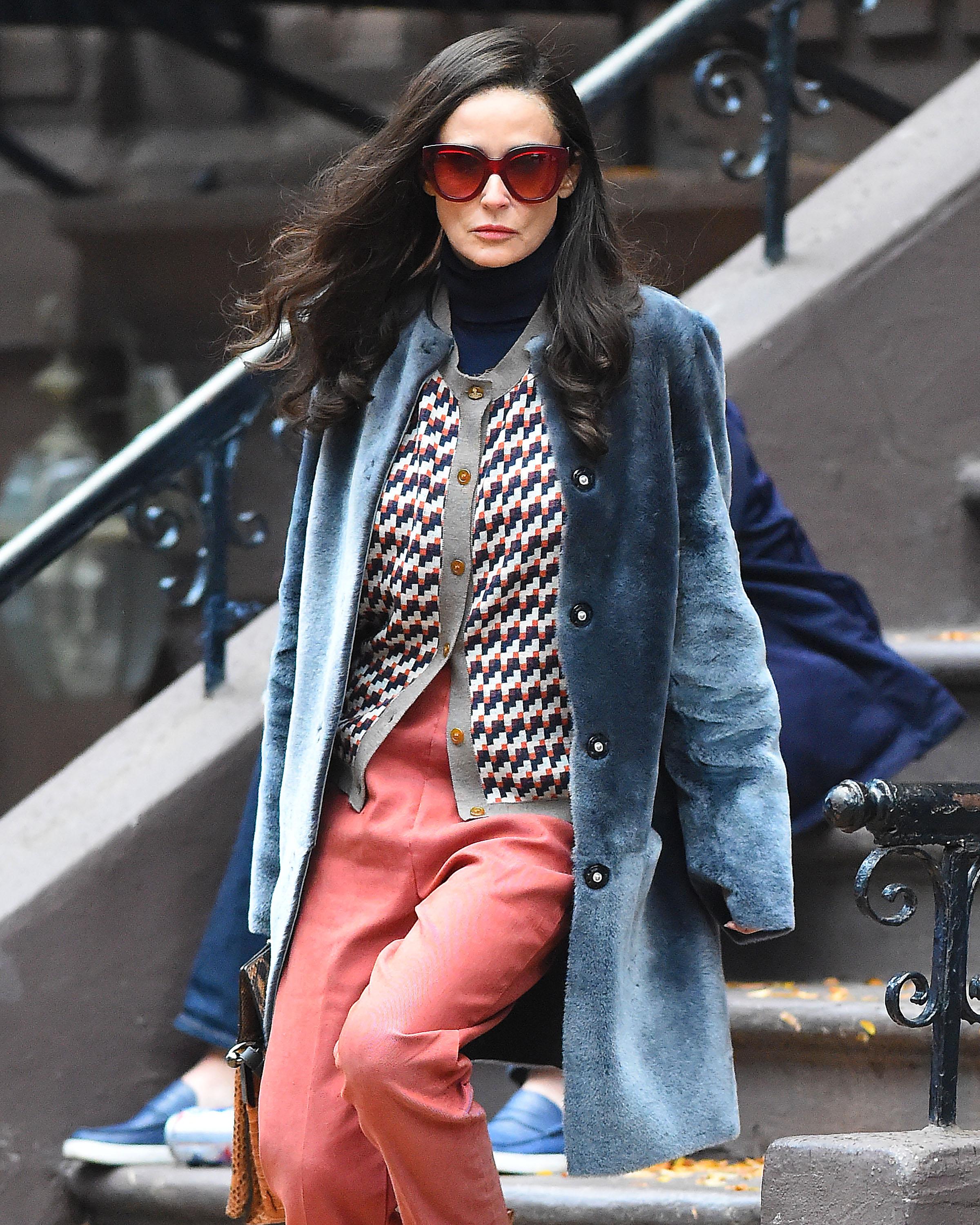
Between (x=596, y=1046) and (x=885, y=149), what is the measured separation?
10.2 ft

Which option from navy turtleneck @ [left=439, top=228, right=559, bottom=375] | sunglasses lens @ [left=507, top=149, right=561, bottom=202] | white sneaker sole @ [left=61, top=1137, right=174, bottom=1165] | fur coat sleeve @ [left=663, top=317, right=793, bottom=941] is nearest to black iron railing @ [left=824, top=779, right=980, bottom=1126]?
fur coat sleeve @ [left=663, top=317, right=793, bottom=941]

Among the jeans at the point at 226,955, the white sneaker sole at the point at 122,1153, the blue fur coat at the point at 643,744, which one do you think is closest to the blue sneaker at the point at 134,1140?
the white sneaker sole at the point at 122,1153

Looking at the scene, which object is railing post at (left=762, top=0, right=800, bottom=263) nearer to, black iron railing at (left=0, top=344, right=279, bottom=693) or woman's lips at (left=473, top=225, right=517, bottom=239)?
black iron railing at (left=0, top=344, right=279, bottom=693)

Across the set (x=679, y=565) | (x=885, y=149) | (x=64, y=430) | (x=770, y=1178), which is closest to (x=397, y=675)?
(x=679, y=565)

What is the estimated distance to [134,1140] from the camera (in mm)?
3820

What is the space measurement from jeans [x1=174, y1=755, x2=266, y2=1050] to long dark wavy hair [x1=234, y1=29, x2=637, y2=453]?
1.12 meters

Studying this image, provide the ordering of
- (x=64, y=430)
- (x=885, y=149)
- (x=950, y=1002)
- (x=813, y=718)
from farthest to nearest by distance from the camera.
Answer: (x=64, y=430) < (x=885, y=149) < (x=813, y=718) < (x=950, y=1002)

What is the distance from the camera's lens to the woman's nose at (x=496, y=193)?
2.79 meters

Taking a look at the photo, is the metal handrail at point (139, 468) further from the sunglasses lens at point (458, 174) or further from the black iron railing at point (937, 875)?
the black iron railing at point (937, 875)

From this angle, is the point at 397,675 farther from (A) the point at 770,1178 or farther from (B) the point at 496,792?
(A) the point at 770,1178

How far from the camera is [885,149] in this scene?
5.06m

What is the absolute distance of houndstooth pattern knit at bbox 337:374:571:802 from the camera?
9.25ft

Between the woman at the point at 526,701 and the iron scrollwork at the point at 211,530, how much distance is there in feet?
4.16

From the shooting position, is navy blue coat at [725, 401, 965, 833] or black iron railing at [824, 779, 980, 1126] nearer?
black iron railing at [824, 779, 980, 1126]
